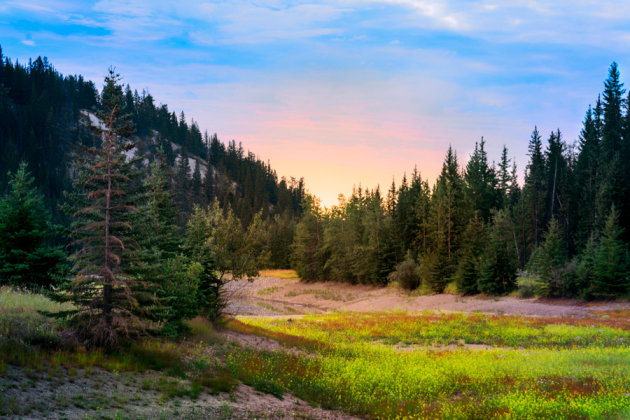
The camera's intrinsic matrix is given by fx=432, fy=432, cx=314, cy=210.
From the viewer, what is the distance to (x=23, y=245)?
917 inches

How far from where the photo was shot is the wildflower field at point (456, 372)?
45.1ft

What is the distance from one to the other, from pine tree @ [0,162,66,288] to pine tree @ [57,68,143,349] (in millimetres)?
9212

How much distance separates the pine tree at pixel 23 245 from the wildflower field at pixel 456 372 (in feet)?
35.1

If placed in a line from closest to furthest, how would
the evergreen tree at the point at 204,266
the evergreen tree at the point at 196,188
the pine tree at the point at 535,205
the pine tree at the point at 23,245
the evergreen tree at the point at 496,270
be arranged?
the pine tree at the point at 23,245
the evergreen tree at the point at 204,266
the evergreen tree at the point at 496,270
the pine tree at the point at 535,205
the evergreen tree at the point at 196,188

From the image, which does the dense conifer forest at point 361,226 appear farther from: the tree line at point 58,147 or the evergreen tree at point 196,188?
the evergreen tree at point 196,188

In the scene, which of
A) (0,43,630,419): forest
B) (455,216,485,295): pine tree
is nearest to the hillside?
(455,216,485,295): pine tree

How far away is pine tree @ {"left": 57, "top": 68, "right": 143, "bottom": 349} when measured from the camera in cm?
1445

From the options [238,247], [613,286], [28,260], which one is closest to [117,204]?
[28,260]

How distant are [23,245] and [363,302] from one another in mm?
48992

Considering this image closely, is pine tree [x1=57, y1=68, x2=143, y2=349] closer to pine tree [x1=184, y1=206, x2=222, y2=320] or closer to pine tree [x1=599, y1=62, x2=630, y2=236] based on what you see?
pine tree [x1=184, y1=206, x2=222, y2=320]

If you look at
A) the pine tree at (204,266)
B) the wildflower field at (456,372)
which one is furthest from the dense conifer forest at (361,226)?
the wildflower field at (456,372)

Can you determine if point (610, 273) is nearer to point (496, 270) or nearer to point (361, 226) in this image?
point (496, 270)

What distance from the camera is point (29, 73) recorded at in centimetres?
17200

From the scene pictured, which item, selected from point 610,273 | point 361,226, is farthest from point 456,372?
point 361,226
